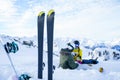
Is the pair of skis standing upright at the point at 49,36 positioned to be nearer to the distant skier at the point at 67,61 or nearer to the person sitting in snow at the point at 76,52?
the distant skier at the point at 67,61

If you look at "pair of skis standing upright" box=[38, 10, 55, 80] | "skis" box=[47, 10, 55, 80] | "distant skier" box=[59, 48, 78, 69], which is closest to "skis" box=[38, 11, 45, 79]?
"pair of skis standing upright" box=[38, 10, 55, 80]

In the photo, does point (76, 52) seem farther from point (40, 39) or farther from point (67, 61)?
point (40, 39)

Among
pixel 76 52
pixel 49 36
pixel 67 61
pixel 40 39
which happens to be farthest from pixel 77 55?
pixel 49 36

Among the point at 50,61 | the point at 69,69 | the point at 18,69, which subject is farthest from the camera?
the point at 69,69

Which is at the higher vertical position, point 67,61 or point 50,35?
point 50,35

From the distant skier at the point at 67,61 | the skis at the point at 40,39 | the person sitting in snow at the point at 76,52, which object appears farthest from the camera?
the person sitting in snow at the point at 76,52

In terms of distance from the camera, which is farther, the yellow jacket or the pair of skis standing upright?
the yellow jacket

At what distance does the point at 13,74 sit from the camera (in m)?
9.09


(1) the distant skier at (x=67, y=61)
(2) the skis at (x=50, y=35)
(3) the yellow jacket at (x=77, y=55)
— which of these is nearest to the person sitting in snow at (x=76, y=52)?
(3) the yellow jacket at (x=77, y=55)

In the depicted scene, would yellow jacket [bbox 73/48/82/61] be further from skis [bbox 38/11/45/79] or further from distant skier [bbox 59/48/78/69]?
skis [bbox 38/11/45/79]

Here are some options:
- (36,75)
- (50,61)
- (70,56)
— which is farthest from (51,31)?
(70,56)

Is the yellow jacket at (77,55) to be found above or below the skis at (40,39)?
below

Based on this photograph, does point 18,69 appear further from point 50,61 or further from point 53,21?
point 53,21

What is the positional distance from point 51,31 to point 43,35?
0.52 metres
